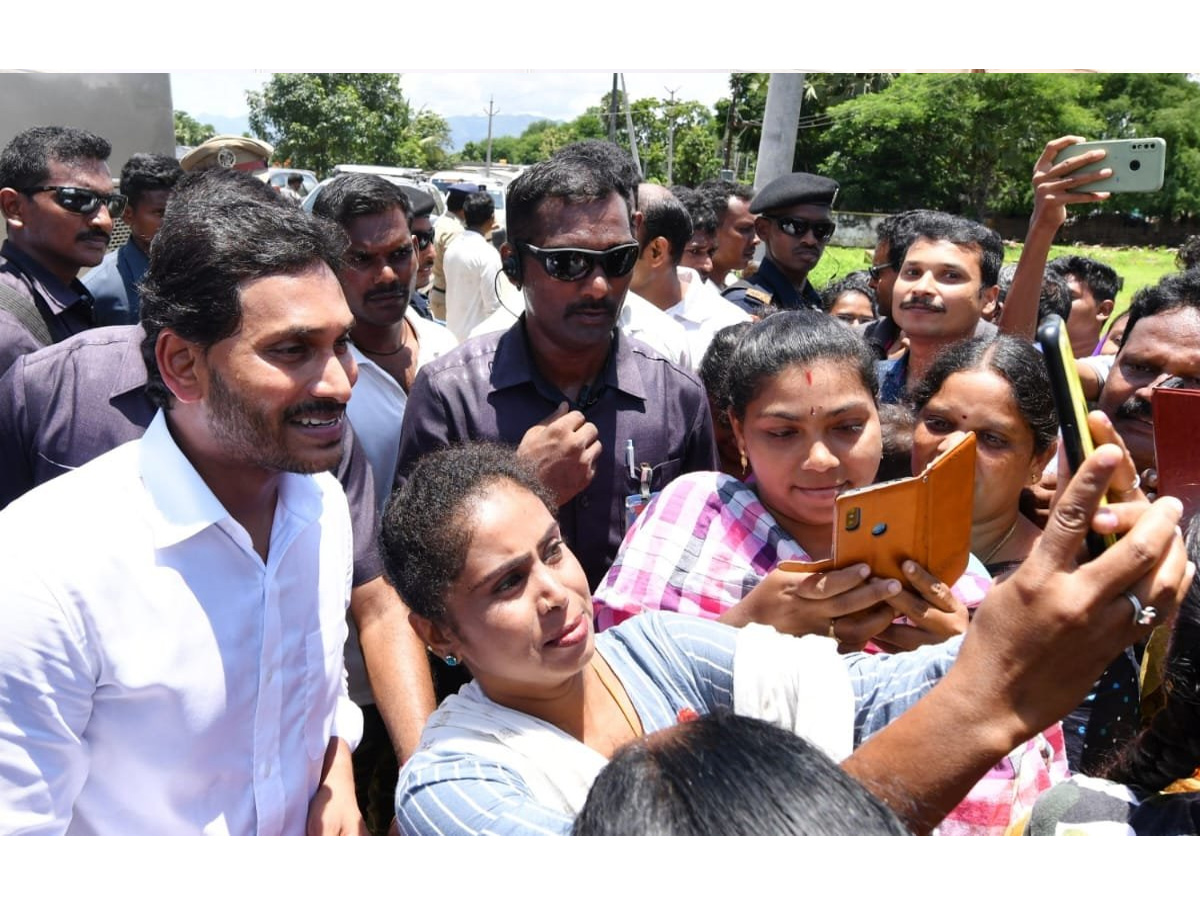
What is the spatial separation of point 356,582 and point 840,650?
1147mm

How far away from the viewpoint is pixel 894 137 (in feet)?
122

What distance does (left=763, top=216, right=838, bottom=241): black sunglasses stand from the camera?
4656mm

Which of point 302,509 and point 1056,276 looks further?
point 1056,276

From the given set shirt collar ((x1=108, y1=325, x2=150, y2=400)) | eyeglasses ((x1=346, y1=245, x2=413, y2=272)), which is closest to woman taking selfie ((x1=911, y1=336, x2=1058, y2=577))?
eyeglasses ((x1=346, y1=245, x2=413, y2=272))

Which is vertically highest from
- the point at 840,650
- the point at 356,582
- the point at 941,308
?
the point at 941,308

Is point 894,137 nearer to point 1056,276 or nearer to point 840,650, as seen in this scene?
point 1056,276

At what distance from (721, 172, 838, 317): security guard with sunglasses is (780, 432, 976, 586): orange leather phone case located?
2.94m

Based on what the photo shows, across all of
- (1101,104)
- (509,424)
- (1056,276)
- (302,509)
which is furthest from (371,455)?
(1101,104)

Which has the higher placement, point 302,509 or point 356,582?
point 302,509

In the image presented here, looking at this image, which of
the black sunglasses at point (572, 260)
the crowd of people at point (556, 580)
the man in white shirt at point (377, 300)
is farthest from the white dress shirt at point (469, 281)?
the black sunglasses at point (572, 260)

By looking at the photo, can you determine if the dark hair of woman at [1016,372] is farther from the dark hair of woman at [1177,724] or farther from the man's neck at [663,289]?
the man's neck at [663,289]

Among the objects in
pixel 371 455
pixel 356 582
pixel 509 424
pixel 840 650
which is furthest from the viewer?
pixel 371 455

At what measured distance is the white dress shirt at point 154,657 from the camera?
1.42 metres

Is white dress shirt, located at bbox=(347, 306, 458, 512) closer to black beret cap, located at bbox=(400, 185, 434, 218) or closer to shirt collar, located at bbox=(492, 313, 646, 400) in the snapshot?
shirt collar, located at bbox=(492, 313, 646, 400)
